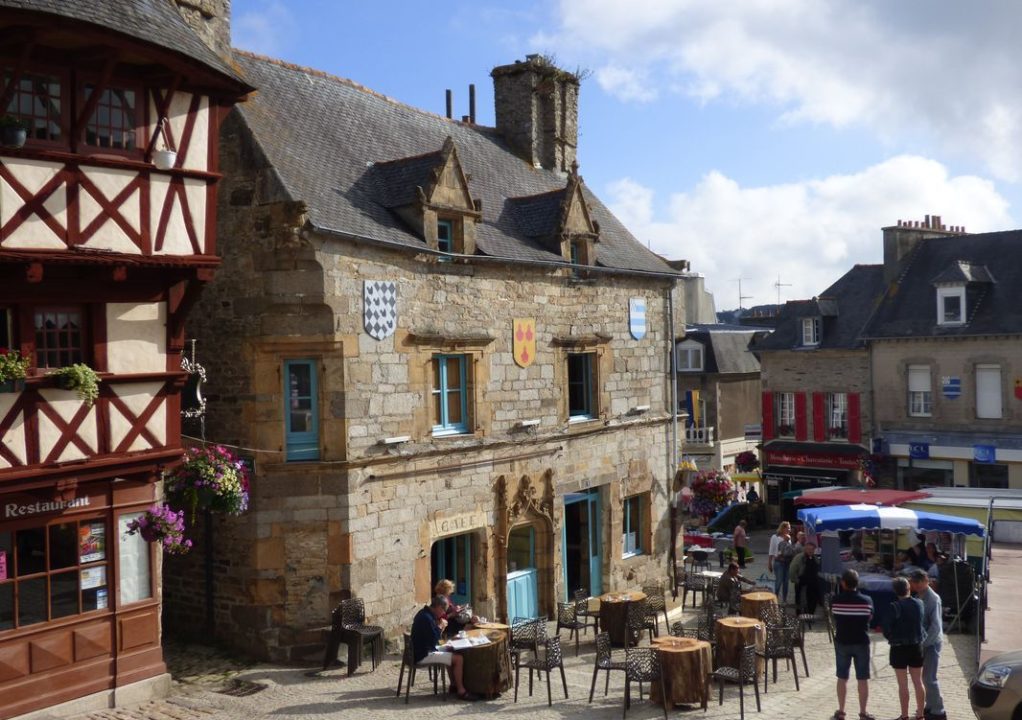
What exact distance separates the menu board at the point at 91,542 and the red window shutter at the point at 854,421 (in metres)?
23.1

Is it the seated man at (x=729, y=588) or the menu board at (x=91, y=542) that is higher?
the menu board at (x=91, y=542)

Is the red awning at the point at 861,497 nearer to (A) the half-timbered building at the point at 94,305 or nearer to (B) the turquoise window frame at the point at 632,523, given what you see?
(B) the turquoise window frame at the point at 632,523

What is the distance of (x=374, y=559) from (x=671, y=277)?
30.5 feet

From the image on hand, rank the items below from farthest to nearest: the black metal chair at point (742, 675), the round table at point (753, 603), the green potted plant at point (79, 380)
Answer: the round table at point (753, 603)
the black metal chair at point (742, 675)
the green potted plant at point (79, 380)

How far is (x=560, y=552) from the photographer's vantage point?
17.1 meters

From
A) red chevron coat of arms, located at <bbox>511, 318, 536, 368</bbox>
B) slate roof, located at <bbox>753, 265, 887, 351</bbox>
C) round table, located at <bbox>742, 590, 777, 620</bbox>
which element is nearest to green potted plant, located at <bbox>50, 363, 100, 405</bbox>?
red chevron coat of arms, located at <bbox>511, 318, 536, 368</bbox>

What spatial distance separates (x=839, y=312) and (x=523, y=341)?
1741 cm

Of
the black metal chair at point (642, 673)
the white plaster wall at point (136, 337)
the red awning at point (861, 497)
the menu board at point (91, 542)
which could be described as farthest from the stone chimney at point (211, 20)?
the red awning at point (861, 497)

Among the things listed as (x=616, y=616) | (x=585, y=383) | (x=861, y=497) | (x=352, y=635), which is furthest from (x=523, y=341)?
Answer: (x=861, y=497)

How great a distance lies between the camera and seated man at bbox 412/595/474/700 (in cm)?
1144

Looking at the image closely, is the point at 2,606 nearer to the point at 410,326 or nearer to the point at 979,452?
the point at 410,326

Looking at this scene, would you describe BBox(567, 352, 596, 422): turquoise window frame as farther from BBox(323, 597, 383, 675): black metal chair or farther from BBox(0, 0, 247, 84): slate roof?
BBox(0, 0, 247, 84): slate roof

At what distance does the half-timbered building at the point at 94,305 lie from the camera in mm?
9836

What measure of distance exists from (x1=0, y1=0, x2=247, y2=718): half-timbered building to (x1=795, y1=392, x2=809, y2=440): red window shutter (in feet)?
74.2
